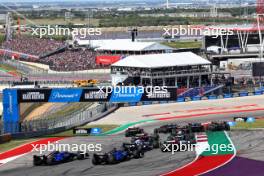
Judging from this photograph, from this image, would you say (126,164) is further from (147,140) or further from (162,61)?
(162,61)

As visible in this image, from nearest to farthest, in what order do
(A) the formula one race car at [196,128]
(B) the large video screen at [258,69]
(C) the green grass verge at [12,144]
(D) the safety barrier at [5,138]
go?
(C) the green grass verge at [12,144]
(D) the safety barrier at [5,138]
(A) the formula one race car at [196,128]
(B) the large video screen at [258,69]

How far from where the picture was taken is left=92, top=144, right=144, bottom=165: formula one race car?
33.8 meters

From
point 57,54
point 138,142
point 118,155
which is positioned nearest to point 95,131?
point 138,142

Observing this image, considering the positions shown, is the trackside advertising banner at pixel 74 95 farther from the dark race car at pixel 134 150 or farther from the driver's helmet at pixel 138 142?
the dark race car at pixel 134 150

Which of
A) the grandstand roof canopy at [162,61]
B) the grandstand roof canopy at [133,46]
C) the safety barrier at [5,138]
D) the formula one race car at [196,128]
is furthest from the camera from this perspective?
the grandstand roof canopy at [133,46]

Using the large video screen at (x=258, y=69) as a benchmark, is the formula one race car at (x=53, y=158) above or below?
below

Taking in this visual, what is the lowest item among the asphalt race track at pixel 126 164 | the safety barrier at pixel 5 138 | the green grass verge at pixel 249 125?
the asphalt race track at pixel 126 164

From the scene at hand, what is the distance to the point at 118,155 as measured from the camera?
112ft

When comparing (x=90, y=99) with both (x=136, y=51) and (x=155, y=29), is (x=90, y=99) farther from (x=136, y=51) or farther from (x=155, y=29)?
(x=155, y=29)

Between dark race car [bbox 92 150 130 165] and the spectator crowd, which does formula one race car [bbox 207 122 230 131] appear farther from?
the spectator crowd

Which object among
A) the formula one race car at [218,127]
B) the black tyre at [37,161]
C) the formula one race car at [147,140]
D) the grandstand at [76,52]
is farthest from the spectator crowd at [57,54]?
the black tyre at [37,161]

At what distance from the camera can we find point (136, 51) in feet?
311

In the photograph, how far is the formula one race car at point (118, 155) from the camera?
33812 mm

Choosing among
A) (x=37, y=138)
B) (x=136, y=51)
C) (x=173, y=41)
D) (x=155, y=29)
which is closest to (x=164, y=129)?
(x=37, y=138)
